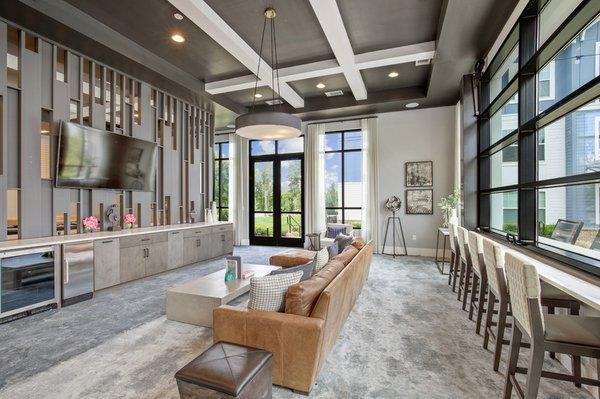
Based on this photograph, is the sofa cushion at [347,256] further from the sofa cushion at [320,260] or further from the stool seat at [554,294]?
the stool seat at [554,294]

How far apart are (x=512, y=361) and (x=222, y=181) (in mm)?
8355

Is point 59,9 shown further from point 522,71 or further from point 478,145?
point 478,145

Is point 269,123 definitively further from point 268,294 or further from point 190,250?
point 190,250

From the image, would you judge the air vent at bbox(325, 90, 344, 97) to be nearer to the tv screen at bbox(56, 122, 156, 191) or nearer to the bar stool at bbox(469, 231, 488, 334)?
the tv screen at bbox(56, 122, 156, 191)

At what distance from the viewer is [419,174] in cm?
718

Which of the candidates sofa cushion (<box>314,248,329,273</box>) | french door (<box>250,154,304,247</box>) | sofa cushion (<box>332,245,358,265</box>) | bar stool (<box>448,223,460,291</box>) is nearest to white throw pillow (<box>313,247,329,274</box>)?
sofa cushion (<box>314,248,329,273</box>)

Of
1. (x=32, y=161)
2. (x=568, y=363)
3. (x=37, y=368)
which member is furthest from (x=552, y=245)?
(x=32, y=161)

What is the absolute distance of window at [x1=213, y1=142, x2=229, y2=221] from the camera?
9148 millimetres

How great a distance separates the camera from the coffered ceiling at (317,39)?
369cm

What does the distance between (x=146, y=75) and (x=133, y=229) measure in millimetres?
2755

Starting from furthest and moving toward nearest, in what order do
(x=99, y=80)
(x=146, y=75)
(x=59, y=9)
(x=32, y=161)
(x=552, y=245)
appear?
(x=146, y=75)
(x=99, y=80)
(x=32, y=161)
(x=59, y=9)
(x=552, y=245)

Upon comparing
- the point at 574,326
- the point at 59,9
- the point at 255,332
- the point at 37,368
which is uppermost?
the point at 59,9

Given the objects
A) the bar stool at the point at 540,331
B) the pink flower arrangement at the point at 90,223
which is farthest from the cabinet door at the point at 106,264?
the bar stool at the point at 540,331

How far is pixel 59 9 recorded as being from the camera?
3.62m
